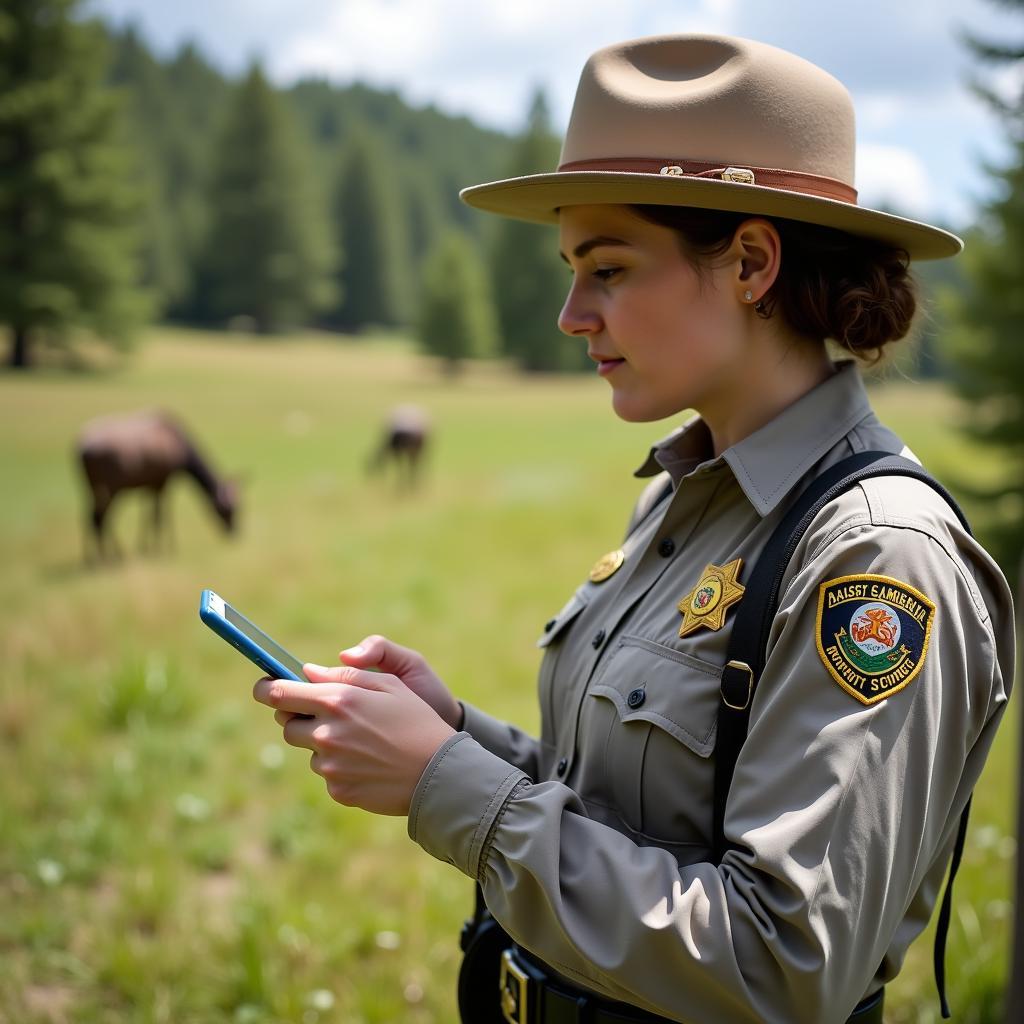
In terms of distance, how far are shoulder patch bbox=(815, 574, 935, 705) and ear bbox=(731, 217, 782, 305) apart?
51cm

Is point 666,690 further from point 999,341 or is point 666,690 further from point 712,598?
point 999,341

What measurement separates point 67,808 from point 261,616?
4.40m

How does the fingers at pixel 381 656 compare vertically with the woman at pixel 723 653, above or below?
below

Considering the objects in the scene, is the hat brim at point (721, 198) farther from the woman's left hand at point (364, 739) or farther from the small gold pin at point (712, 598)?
the woman's left hand at point (364, 739)

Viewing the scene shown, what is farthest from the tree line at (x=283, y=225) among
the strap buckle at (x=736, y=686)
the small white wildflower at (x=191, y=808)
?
the small white wildflower at (x=191, y=808)

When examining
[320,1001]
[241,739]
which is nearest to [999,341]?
[241,739]

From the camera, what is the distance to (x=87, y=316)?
50.4 feet

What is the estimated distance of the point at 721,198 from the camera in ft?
4.79

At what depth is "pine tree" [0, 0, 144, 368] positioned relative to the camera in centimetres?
1137

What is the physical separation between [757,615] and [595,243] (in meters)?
0.64

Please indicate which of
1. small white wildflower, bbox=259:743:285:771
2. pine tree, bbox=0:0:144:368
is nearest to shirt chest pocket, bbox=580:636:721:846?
small white wildflower, bbox=259:743:285:771

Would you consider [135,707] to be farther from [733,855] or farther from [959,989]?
[733,855]

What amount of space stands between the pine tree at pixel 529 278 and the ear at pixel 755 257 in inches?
1435

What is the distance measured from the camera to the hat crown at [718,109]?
1487 mm
